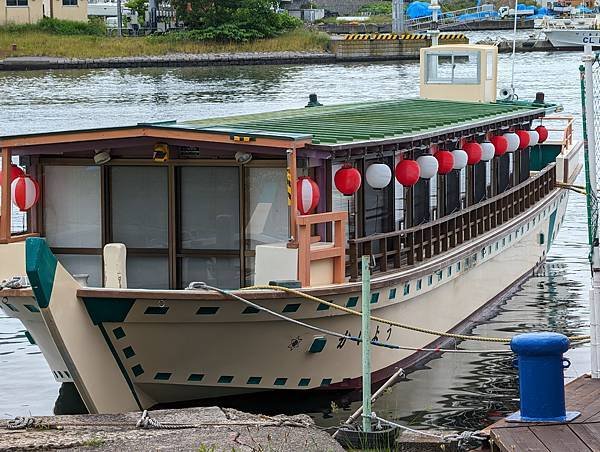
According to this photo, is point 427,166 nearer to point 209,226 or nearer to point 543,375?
point 209,226

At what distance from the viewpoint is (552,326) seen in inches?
664

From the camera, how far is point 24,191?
12672mm

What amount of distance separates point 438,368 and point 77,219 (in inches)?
161

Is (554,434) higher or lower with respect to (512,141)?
lower

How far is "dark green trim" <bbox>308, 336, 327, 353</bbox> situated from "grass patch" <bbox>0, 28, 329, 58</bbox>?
61847 millimetres

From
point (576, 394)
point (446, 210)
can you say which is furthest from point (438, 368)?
point (576, 394)

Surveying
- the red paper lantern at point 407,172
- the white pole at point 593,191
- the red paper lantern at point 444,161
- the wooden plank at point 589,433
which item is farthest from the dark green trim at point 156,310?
the red paper lantern at point 444,161

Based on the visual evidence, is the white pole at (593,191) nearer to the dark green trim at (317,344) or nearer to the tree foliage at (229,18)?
the dark green trim at (317,344)

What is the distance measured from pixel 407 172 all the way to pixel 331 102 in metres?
33.8

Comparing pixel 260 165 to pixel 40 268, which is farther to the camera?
pixel 260 165

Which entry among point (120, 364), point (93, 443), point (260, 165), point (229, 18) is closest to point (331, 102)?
point (229, 18)

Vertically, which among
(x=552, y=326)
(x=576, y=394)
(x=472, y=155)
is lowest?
(x=552, y=326)

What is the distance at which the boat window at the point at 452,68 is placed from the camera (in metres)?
19.8

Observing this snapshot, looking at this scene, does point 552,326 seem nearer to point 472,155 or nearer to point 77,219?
point 472,155
